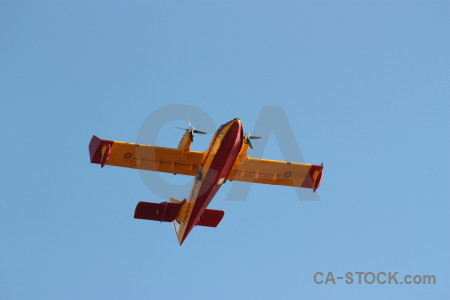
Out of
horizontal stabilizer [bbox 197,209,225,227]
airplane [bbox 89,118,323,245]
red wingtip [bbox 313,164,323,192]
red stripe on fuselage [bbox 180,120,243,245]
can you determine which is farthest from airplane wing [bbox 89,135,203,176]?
red wingtip [bbox 313,164,323,192]

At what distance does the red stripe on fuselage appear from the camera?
24.1 m

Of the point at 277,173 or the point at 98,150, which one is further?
the point at 277,173

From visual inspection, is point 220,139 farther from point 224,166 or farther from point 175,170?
point 175,170

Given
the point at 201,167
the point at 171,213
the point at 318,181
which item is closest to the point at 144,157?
the point at 201,167

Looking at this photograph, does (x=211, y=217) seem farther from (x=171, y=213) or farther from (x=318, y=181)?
(x=318, y=181)

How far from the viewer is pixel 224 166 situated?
25000 mm

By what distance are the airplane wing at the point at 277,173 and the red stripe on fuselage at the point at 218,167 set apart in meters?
2.28

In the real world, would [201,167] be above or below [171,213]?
above

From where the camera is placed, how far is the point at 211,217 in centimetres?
2991

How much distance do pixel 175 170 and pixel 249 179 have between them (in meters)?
3.78

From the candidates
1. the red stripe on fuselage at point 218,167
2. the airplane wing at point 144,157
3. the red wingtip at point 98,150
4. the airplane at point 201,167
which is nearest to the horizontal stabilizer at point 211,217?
the airplane at point 201,167

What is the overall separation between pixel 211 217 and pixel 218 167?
5.54 meters

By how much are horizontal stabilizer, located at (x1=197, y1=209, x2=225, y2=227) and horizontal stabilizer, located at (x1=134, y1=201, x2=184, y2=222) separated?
139cm

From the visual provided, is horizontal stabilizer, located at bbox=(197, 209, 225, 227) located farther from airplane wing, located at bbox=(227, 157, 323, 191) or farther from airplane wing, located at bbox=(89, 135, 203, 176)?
airplane wing, located at bbox=(89, 135, 203, 176)
